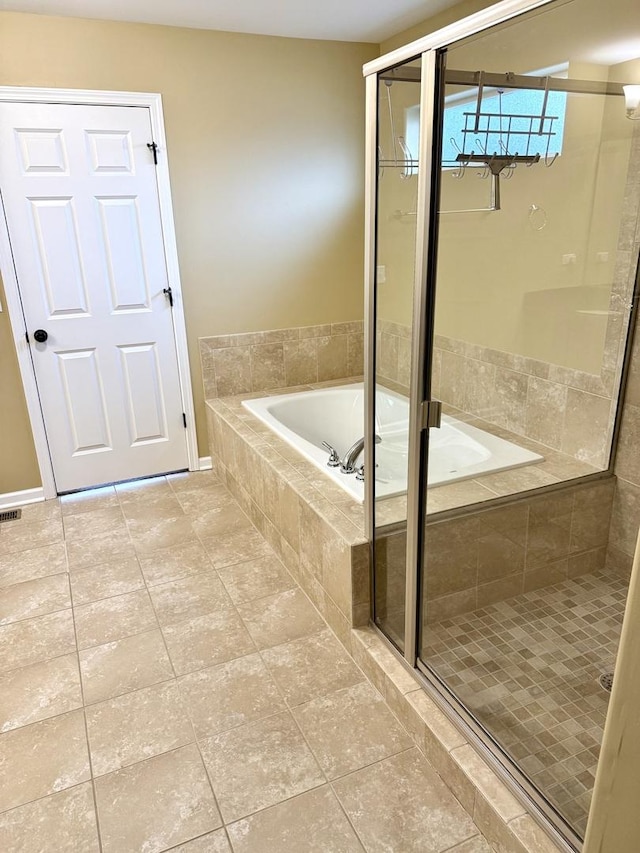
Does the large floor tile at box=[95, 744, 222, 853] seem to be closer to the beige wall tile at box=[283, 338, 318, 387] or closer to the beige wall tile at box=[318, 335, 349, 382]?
the beige wall tile at box=[283, 338, 318, 387]

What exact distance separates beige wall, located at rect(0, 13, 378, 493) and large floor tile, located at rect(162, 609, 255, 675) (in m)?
1.57

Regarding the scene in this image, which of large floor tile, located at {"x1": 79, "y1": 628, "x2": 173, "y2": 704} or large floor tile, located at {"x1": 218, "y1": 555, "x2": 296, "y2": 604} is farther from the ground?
large floor tile, located at {"x1": 218, "y1": 555, "x2": 296, "y2": 604}

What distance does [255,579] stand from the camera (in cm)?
268

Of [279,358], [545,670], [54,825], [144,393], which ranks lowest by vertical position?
[54,825]

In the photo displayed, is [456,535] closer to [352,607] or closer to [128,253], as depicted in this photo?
[352,607]

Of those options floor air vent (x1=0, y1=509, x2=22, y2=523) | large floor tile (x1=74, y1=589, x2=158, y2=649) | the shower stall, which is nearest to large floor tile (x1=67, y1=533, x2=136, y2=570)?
large floor tile (x1=74, y1=589, x2=158, y2=649)

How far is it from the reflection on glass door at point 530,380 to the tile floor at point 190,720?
353 mm

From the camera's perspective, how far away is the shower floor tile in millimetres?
1567

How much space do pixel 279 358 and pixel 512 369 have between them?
1.68 m

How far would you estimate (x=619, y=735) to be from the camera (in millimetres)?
470

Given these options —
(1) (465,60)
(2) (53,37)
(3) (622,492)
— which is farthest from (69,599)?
(2) (53,37)

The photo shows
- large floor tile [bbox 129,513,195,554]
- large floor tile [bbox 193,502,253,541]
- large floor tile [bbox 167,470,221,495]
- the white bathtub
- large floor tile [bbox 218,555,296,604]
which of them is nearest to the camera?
the white bathtub

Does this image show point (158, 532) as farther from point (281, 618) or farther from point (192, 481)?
point (281, 618)

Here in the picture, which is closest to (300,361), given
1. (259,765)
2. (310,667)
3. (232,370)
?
(232,370)
